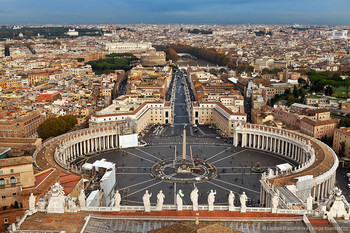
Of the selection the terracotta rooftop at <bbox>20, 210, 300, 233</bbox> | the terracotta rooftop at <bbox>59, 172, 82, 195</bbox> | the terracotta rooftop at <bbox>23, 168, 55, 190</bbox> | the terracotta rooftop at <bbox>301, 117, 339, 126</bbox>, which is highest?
the terracotta rooftop at <bbox>20, 210, 300, 233</bbox>

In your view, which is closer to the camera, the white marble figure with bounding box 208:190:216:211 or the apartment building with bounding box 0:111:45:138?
the white marble figure with bounding box 208:190:216:211

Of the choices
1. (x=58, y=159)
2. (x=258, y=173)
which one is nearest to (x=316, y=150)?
(x=258, y=173)

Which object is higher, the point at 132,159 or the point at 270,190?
the point at 270,190

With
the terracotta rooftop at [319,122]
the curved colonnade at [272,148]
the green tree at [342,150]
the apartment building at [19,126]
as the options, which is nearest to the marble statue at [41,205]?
the curved colonnade at [272,148]

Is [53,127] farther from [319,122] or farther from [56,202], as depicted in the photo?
[319,122]

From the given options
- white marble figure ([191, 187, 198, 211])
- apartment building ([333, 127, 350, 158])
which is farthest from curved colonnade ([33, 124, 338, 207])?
white marble figure ([191, 187, 198, 211])

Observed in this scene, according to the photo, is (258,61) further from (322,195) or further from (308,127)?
(322,195)

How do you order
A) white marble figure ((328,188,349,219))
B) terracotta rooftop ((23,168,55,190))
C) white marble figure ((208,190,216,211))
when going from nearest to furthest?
1. white marble figure ((328,188,349,219))
2. white marble figure ((208,190,216,211))
3. terracotta rooftop ((23,168,55,190))

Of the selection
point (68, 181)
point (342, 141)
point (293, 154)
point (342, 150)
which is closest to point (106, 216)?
point (68, 181)

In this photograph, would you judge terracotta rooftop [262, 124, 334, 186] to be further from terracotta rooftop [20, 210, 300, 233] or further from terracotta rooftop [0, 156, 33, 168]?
terracotta rooftop [0, 156, 33, 168]
